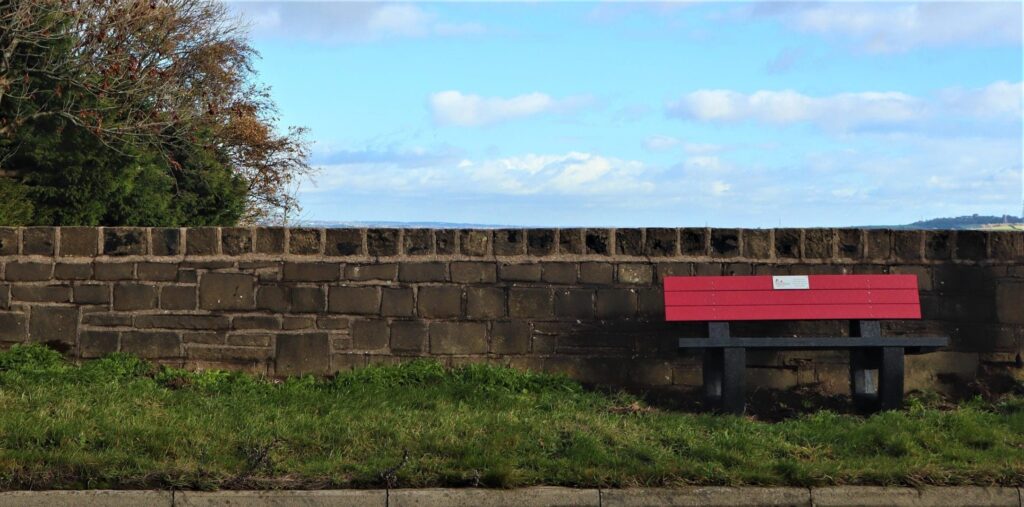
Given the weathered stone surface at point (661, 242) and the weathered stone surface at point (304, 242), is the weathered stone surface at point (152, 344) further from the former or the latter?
the weathered stone surface at point (661, 242)

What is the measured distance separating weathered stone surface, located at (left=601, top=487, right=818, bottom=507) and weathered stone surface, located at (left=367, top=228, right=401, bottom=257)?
3.87 meters

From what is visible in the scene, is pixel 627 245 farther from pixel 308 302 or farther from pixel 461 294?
pixel 308 302

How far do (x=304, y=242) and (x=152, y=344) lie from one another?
153cm

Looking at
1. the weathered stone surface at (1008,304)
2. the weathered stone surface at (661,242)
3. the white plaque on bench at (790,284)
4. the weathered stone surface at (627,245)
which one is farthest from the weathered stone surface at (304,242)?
the weathered stone surface at (1008,304)

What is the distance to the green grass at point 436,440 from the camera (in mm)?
5812

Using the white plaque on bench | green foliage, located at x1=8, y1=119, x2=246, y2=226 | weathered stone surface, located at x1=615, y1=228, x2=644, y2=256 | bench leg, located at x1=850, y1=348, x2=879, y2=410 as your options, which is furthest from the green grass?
green foliage, located at x1=8, y1=119, x2=246, y2=226

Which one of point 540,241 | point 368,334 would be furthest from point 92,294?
point 540,241

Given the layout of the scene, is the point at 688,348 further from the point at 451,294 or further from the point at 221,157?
the point at 221,157

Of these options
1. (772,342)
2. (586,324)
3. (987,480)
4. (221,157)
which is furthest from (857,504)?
(221,157)

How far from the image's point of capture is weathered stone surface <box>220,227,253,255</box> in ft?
29.9

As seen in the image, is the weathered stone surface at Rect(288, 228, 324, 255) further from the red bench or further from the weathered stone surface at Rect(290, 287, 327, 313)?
the red bench

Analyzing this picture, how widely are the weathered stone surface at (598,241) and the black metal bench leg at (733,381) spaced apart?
1349 millimetres

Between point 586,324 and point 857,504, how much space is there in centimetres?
355

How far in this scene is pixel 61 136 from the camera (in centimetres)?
1402
